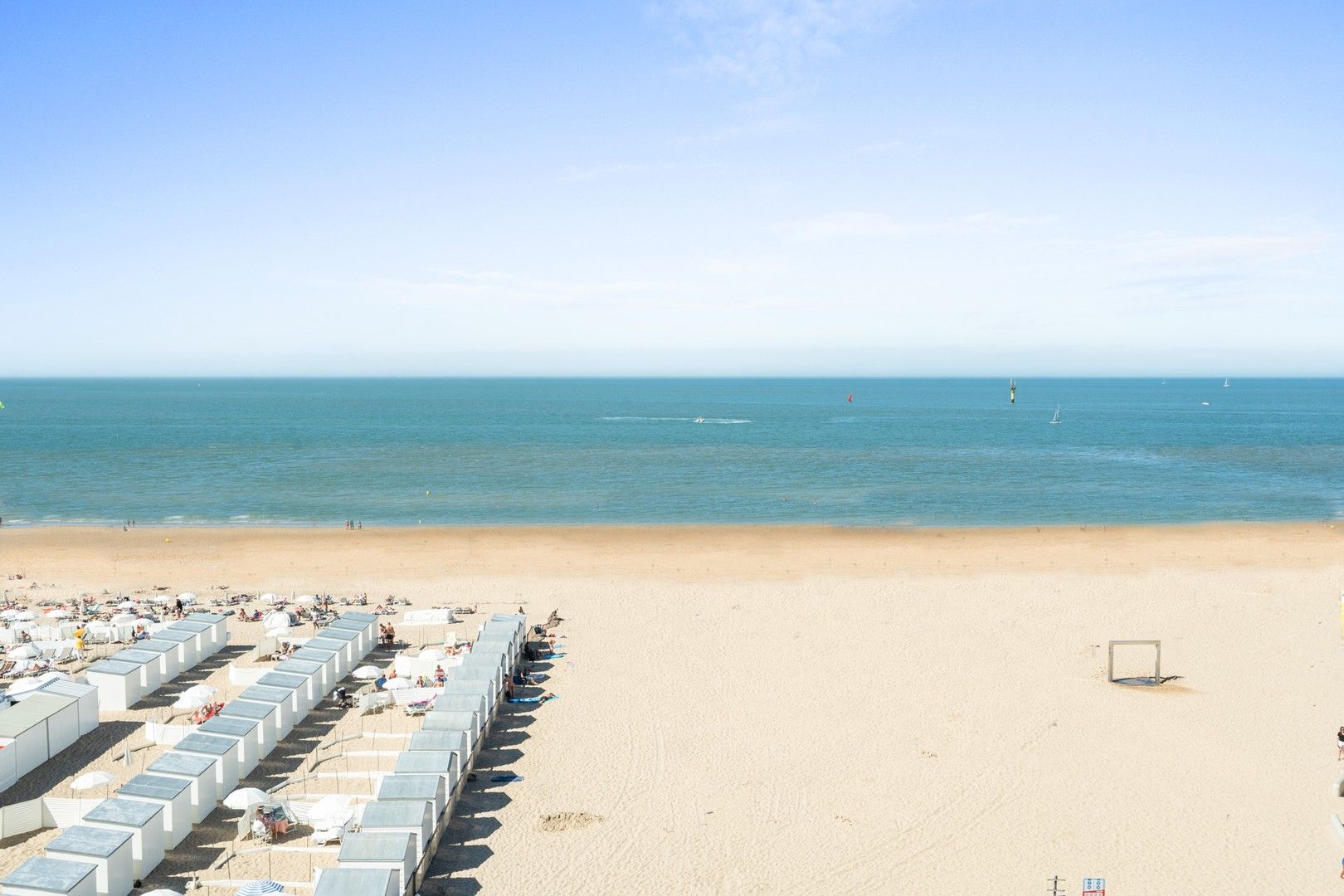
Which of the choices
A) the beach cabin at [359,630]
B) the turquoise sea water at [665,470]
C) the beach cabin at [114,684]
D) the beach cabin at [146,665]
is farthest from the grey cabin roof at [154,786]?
the turquoise sea water at [665,470]

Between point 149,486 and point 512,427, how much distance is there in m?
57.7

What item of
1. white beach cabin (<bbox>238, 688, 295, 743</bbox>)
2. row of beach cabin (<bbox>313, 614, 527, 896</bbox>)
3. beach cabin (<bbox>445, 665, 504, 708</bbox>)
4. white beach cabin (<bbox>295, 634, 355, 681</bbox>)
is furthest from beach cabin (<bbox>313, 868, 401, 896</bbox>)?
white beach cabin (<bbox>295, 634, 355, 681</bbox>)

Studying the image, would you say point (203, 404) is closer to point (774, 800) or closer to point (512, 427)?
point (512, 427)

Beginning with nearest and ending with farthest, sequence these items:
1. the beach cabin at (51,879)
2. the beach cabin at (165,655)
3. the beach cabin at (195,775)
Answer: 1. the beach cabin at (51,879)
2. the beach cabin at (195,775)
3. the beach cabin at (165,655)

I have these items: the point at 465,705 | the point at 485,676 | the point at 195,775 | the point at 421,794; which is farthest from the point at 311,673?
the point at 421,794

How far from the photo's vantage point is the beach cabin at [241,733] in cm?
1778

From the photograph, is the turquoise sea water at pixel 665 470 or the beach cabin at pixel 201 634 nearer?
the beach cabin at pixel 201 634

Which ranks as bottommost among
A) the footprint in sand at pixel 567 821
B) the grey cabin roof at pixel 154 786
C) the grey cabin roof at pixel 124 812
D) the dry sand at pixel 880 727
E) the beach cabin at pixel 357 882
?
the footprint in sand at pixel 567 821

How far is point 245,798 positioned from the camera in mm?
15969

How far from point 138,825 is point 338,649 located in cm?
930

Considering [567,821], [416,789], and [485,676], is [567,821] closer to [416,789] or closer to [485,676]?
[416,789]

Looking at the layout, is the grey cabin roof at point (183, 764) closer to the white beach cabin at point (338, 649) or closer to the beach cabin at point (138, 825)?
the beach cabin at point (138, 825)

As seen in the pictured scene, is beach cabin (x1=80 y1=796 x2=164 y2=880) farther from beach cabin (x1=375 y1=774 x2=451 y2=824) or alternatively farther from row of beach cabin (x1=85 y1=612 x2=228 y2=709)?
row of beach cabin (x1=85 y1=612 x2=228 y2=709)

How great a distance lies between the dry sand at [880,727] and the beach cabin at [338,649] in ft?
8.49
